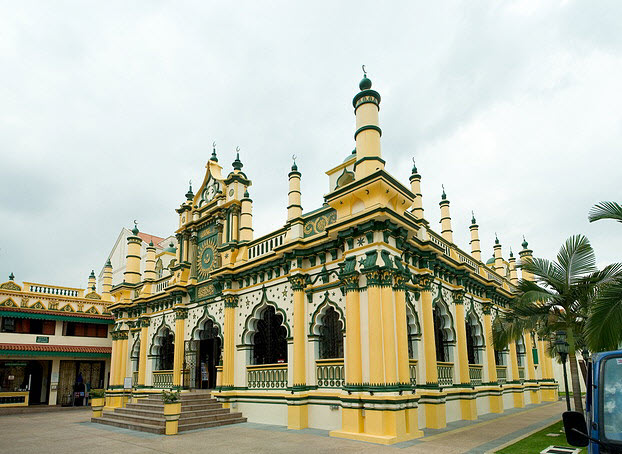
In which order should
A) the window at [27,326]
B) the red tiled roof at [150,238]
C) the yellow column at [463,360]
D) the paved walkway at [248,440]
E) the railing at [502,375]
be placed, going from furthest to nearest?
the red tiled roof at [150,238] < the window at [27,326] < the railing at [502,375] < the yellow column at [463,360] < the paved walkway at [248,440]

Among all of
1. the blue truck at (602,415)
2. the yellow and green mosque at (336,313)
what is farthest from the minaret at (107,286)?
the blue truck at (602,415)

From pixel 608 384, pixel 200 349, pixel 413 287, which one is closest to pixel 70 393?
pixel 200 349

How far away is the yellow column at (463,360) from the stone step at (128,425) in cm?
1022

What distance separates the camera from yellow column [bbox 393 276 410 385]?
1142 centimetres

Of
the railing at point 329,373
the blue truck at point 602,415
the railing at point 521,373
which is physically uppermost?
the blue truck at point 602,415

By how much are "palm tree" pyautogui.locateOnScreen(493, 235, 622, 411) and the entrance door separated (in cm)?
1225

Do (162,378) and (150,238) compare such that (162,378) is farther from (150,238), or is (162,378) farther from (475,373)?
(150,238)

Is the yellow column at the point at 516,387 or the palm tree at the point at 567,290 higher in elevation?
the palm tree at the point at 567,290

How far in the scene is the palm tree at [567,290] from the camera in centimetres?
1154

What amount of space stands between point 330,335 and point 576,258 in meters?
7.48

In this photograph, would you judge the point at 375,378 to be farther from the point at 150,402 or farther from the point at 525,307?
the point at 150,402

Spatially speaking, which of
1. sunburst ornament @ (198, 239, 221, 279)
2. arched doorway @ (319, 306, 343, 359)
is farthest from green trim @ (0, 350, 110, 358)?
arched doorway @ (319, 306, 343, 359)

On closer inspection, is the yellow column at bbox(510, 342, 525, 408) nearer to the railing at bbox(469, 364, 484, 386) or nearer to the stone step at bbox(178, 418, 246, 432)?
the railing at bbox(469, 364, 484, 386)

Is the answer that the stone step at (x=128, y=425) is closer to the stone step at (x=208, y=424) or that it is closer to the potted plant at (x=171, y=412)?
the potted plant at (x=171, y=412)
